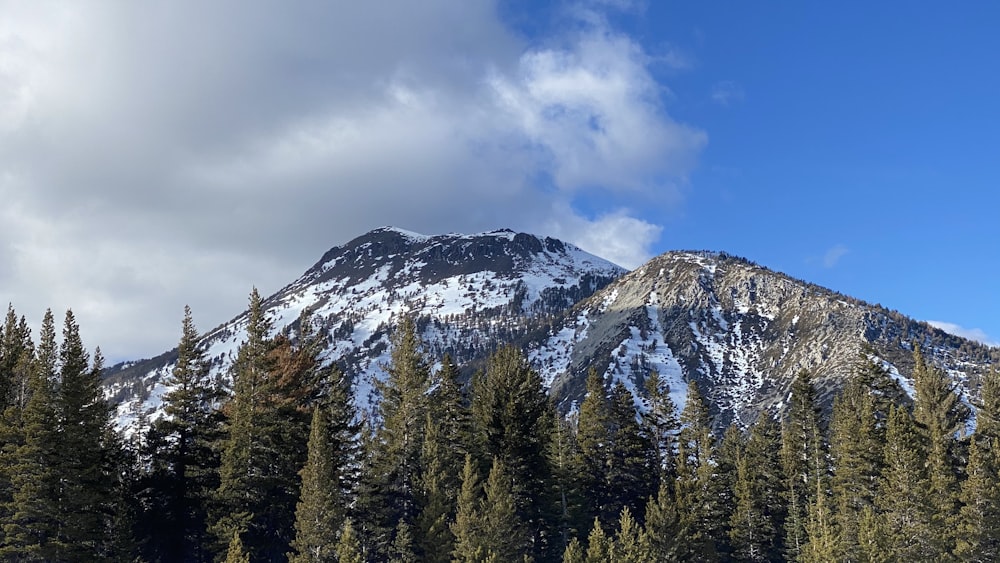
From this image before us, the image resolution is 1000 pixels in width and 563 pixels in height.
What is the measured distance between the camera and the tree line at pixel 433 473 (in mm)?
46281

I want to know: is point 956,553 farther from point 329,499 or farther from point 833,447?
point 329,499

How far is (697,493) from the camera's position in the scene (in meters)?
69.4

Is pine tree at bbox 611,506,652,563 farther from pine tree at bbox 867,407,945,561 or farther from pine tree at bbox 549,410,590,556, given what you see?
pine tree at bbox 867,407,945,561

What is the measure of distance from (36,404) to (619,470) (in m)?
44.9

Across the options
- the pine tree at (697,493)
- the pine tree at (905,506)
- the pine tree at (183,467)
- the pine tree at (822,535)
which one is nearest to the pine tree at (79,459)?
the pine tree at (183,467)

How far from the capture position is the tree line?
4628cm

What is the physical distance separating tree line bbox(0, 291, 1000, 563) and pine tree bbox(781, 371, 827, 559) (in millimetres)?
206

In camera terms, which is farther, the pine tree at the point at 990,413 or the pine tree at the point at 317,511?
the pine tree at the point at 990,413

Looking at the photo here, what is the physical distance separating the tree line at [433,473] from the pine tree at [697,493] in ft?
1.01

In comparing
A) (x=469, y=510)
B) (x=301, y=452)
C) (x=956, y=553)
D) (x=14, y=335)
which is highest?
(x=14, y=335)

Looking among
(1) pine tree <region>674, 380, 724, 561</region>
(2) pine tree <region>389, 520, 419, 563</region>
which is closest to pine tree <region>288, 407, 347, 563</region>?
(2) pine tree <region>389, 520, 419, 563</region>

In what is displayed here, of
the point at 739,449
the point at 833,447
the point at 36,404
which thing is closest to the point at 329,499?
the point at 36,404

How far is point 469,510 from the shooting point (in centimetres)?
5212

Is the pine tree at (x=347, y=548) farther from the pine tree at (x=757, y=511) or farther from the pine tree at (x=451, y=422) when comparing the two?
the pine tree at (x=757, y=511)
